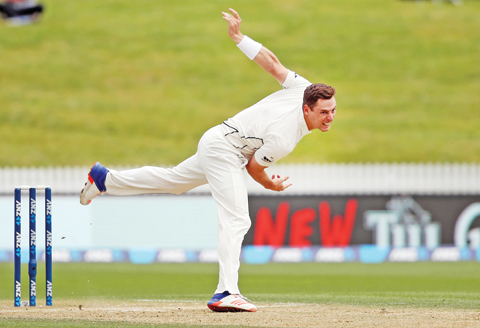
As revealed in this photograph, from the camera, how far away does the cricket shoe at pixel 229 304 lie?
5.17 metres

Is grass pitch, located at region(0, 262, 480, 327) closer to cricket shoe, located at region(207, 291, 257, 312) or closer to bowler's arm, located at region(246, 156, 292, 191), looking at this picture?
cricket shoe, located at region(207, 291, 257, 312)

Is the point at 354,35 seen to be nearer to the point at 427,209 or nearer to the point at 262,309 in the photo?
the point at 427,209

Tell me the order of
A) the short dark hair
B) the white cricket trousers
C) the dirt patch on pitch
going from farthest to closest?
the white cricket trousers < the short dark hair < the dirt patch on pitch

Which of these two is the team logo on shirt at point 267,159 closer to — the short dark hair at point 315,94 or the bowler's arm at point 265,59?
the short dark hair at point 315,94

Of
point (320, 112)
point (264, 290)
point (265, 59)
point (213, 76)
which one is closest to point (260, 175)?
point (320, 112)

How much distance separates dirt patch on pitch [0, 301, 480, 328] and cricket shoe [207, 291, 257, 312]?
0.07m

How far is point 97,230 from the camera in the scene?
1253cm

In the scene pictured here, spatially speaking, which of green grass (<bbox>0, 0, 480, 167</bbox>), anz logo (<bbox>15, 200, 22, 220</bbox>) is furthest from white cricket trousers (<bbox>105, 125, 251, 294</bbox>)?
green grass (<bbox>0, 0, 480, 167</bbox>)

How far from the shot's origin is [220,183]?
539cm

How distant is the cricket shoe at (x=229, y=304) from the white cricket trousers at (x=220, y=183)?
40 mm

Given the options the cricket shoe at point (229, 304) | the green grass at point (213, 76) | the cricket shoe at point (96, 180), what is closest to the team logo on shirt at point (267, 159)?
the cricket shoe at point (229, 304)

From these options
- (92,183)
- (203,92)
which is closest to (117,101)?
(203,92)

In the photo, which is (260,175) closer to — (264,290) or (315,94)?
(315,94)

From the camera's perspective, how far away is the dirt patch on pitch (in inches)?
184
